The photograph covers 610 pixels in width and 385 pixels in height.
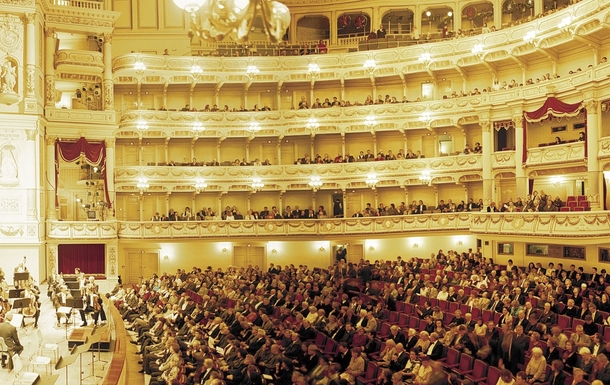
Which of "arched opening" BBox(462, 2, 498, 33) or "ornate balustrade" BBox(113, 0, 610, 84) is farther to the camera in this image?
"arched opening" BBox(462, 2, 498, 33)

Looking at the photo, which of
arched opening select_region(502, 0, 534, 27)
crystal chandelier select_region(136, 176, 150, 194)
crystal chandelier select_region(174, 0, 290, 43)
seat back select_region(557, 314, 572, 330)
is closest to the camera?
crystal chandelier select_region(174, 0, 290, 43)

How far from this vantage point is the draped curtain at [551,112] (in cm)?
2346

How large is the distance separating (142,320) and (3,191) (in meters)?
11.4

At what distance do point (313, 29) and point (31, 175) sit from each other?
17392mm

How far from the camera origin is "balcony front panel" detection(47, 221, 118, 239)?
2634 cm

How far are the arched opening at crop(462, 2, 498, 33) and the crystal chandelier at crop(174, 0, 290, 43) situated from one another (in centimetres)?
2849

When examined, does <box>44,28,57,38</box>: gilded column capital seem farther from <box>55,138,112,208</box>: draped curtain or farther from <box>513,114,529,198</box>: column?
<box>513,114,529,198</box>: column

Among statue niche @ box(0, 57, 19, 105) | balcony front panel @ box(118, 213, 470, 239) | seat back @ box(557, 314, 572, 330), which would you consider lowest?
seat back @ box(557, 314, 572, 330)

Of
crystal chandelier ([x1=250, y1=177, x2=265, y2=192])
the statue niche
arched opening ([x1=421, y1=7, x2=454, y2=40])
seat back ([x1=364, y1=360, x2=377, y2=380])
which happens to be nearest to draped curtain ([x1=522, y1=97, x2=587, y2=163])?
arched opening ([x1=421, y1=7, x2=454, y2=40])

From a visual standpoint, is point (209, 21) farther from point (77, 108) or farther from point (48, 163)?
point (77, 108)

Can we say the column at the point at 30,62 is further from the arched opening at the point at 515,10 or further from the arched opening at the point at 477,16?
the arched opening at the point at 515,10

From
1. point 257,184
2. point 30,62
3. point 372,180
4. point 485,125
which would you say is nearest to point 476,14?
point 485,125

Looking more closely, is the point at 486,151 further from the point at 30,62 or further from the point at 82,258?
the point at 30,62

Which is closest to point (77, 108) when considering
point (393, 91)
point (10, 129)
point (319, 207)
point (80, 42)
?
point (80, 42)
